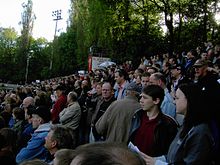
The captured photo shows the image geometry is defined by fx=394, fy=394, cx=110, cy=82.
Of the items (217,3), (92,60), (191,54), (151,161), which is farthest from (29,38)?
(151,161)

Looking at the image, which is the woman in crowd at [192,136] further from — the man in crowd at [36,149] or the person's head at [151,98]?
the man in crowd at [36,149]

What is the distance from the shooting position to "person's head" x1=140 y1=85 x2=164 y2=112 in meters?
4.38

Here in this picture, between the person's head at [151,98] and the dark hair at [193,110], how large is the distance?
3.25ft

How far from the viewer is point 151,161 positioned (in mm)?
3297

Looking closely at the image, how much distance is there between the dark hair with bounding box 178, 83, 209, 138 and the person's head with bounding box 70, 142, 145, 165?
6.39ft

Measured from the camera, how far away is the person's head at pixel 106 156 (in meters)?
1.14

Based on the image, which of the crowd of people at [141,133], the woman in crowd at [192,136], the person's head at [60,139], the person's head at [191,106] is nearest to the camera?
the crowd of people at [141,133]

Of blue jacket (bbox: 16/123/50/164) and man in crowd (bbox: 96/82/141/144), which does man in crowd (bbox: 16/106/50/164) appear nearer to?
blue jacket (bbox: 16/123/50/164)

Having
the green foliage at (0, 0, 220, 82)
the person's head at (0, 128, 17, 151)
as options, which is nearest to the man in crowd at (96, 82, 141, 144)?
the person's head at (0, 128, 17, 151)

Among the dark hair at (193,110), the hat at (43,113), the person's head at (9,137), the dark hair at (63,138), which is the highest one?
the dark hair at (193,110)

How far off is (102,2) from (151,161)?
28.6 metres

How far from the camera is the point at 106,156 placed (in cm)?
116

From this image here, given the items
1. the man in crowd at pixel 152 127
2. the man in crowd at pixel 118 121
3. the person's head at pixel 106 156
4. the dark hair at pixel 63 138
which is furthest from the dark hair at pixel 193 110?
the person's head at pixel 106 156

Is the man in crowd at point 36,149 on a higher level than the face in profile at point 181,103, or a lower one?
lower
